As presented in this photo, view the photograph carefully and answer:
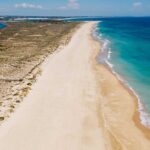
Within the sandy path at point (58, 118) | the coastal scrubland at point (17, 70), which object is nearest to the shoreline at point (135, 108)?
the sandy path at point (58, 118)

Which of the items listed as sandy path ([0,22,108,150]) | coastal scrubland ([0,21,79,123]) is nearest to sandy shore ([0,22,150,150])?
sandy path ([0,22,108,150])

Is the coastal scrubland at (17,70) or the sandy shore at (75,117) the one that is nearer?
the sandy shore at (75,117)

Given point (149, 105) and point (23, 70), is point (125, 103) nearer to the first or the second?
point (149, 105)

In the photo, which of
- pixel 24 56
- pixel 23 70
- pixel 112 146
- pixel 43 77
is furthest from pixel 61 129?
pixel 24 56

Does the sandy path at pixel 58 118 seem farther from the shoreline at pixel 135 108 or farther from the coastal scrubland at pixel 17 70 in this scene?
the shoreline at pixel 135 108

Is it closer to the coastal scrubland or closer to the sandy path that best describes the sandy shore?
the sandy path

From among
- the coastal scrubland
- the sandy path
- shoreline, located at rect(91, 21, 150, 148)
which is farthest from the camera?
the coastal scrubland

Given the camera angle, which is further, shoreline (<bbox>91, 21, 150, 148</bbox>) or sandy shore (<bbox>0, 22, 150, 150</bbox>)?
shoreline (<bbox>91, 21, 150, 148</bbox>)
